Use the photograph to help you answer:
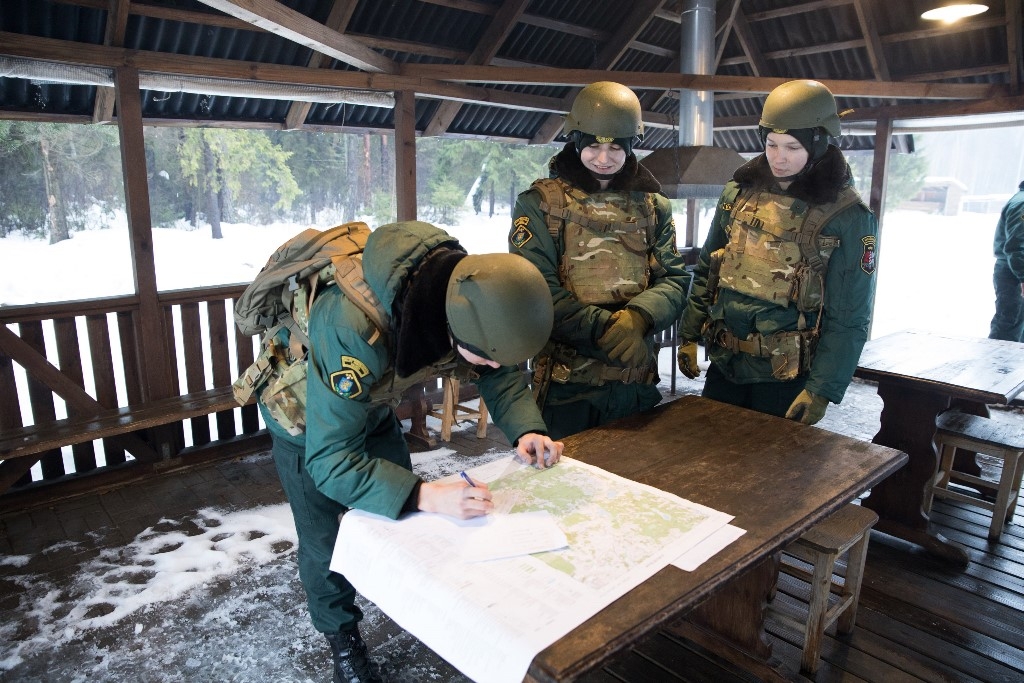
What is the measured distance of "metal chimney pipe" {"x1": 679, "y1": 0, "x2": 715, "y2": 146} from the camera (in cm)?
563

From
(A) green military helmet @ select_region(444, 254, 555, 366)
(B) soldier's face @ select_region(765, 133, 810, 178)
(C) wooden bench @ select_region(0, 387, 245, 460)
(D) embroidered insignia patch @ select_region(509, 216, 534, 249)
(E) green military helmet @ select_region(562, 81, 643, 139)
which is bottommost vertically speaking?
(C) wooden bench @ select_region(0, 387, 245, 460)

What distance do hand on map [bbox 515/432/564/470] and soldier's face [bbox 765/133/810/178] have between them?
141 cm

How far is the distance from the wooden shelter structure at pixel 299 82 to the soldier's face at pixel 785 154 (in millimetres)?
2276

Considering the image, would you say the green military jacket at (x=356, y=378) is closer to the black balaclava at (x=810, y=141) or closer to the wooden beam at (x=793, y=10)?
the black balaclava at (x=810, y=141)

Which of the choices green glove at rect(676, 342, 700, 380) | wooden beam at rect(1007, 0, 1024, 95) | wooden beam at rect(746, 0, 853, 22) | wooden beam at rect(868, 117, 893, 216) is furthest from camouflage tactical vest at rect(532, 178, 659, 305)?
wooden beam at rect(868, 117, 893, 216)

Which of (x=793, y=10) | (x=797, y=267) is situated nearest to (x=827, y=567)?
(x=797, y=267)

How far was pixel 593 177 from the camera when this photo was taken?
8.11 ft

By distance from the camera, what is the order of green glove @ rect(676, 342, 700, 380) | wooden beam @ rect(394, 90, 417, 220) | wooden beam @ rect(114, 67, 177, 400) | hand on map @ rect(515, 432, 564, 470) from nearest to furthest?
hand on map @ rect(515, 432, 564, 470)
green glove @ rect(676, 342, 700, 380)
wooden beam @ rect(114, 67, 177, 400)
wooden beam @ rect(394, 90, 417, 220)

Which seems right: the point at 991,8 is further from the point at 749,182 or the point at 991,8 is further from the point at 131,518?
the point at 131,518

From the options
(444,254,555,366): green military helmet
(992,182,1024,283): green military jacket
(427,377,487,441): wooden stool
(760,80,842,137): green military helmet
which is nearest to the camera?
(444,254,555,366): green military helmet

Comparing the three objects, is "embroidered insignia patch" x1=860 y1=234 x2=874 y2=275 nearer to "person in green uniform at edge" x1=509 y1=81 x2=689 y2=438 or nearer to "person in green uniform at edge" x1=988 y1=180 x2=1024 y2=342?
"person in green uniform at edge" x1=509 y1=81 x2=689 y2=438

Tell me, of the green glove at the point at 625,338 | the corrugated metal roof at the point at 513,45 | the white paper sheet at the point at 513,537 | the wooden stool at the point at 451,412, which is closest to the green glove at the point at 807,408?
the green glove at the point at 625,338

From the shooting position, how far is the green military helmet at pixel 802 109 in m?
2.34

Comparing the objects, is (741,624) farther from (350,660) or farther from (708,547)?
(350,660)
